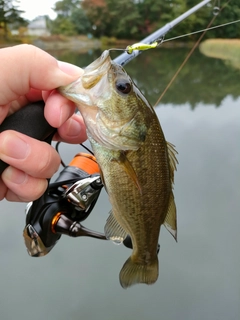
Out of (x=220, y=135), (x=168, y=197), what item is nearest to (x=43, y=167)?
(x=168, y=197)

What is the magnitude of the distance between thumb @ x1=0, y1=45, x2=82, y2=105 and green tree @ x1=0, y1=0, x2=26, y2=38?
2443 centimetres

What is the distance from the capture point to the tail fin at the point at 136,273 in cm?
130

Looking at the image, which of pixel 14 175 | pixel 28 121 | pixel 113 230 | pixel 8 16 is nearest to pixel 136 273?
pixel 113 230

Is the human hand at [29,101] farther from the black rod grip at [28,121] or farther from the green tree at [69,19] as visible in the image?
the green tree at [69,19]

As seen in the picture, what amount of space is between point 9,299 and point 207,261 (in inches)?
69.1

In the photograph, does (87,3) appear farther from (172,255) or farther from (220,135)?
(172,255)

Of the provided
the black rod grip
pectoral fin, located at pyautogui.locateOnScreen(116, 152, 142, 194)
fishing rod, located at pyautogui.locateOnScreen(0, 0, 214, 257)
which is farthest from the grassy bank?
the black rod grip

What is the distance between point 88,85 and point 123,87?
0.13 meters

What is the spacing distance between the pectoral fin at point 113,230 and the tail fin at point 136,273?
0.13m

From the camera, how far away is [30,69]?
0.97m

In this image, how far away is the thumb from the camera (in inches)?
38.2

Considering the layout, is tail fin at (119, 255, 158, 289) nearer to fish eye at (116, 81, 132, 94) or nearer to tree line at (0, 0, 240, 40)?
fish eye at (116, 81, 132, 94)

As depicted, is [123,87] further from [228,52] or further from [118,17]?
[118,17]

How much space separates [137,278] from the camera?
1.31m
